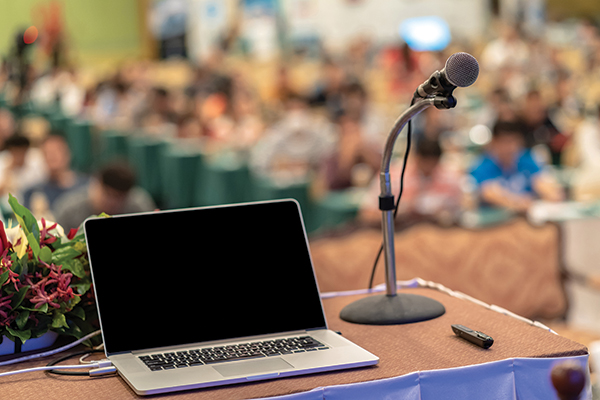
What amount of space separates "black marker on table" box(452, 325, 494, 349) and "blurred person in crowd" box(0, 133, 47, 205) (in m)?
4.22

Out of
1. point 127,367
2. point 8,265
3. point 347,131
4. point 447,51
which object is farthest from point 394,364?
point 447,51

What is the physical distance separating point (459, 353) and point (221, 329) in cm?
42

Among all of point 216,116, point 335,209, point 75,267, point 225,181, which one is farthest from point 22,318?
point 216,116

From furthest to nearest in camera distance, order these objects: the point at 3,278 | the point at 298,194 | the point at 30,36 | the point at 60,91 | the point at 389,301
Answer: the point at 60,91
the point at 298,194
the point at 30,36
the point at 389,301
the point at 3,278

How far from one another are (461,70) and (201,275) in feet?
1.94

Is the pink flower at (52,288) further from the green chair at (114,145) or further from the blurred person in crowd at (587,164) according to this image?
the green chair at (114,145)

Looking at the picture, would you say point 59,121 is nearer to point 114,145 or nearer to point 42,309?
point 114,145

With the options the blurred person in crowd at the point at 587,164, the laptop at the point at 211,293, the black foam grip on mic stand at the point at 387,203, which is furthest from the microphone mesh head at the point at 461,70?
the blurred person in crowd at the point at 587,164

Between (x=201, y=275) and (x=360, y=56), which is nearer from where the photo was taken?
(x=201, y=275)

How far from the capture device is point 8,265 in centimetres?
131

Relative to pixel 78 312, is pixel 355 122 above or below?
above

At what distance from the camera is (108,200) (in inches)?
153

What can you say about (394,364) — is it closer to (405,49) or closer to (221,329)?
(221,329)

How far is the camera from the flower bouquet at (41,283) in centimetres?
131
